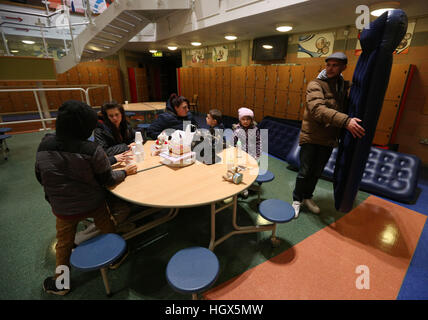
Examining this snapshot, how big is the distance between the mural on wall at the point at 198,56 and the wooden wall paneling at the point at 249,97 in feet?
11.4

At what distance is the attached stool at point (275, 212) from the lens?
174 centimetres

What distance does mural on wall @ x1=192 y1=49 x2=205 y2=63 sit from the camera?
28.4ft

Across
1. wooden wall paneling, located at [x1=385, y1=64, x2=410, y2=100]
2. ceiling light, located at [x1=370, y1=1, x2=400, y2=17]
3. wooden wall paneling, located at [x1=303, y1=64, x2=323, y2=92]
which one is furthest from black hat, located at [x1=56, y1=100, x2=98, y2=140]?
wooden wall paneling, located at [x1=303, y1=64, x2=323, y2=92]

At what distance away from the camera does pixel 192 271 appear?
1.21m

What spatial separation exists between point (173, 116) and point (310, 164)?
5.92 feet

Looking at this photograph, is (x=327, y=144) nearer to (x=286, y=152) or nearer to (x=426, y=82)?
(x=286, y=152)

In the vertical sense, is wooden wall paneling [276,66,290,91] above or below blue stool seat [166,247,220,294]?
above

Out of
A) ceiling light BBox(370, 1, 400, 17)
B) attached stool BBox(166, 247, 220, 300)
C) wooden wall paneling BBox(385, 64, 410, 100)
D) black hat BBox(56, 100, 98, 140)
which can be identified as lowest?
attached stool BBox(166, 247, 220, 300)

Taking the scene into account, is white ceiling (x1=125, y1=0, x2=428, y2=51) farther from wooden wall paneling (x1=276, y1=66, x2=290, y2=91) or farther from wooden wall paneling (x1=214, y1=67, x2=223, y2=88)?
wooden wall paneling (x1=214, y1=67, x2=223, y2=88)

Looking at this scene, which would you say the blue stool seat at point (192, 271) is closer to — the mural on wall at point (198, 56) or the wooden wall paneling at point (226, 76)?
the wooden wall paneling at point (226, 76)

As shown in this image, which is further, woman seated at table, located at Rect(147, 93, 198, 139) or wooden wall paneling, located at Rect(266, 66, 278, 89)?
wooden wall paneling, located at Rect(266, 66, 278, 89)

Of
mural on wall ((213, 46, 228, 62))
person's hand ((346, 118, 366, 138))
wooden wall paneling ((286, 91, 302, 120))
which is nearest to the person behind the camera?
person's hand ((346, 118, 366, 138))

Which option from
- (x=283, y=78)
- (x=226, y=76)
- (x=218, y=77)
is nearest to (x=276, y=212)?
(x=283, y=78)
